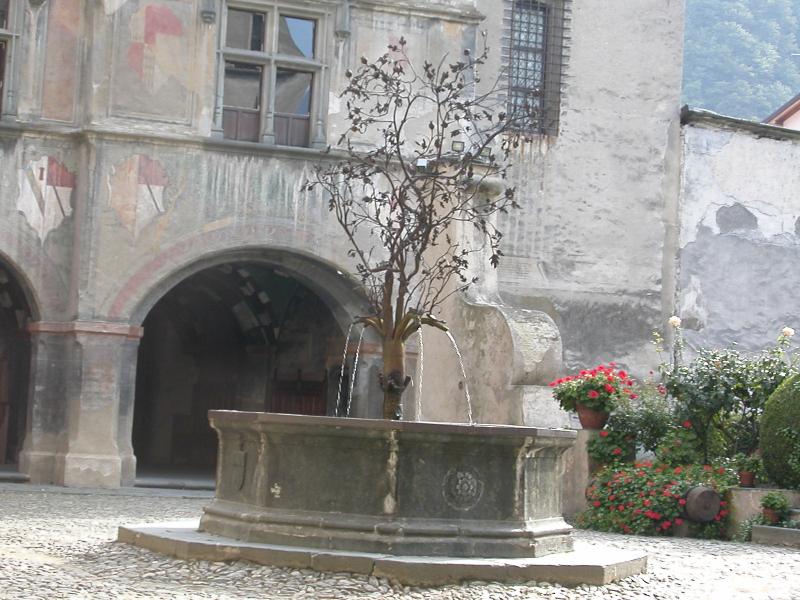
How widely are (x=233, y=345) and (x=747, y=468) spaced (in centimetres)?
1045

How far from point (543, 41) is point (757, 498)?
11.4 metres

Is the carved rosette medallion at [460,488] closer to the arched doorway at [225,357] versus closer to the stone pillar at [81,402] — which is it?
the stone pillar at [81,402]

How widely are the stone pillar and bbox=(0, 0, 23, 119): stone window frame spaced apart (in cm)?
261

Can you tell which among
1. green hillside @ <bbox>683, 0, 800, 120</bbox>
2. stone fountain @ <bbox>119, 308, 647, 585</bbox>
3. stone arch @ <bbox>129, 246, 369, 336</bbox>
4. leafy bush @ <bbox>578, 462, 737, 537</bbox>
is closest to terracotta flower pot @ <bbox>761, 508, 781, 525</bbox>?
leafy bush @ <bbox>578, 462, 737, 537</bbox>

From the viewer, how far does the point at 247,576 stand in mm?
8711

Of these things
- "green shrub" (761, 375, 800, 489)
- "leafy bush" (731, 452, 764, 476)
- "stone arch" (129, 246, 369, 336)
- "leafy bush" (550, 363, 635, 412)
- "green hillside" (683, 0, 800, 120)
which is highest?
"green hillside" (683, 0, 800, 120)

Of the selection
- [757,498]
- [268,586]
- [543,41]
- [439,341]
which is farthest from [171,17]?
[268,586]

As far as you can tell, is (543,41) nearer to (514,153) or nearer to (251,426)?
(514,153)

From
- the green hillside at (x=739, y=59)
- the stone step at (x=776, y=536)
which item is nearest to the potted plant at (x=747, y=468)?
the stone step at (x=776, y=536)

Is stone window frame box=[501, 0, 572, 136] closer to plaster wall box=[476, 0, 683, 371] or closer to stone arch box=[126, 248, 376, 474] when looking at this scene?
plaster wall box=[476, 0, 683, 371]

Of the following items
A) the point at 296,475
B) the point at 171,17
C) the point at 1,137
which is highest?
the point at 171,17

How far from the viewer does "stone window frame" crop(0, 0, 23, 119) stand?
17.8 metres

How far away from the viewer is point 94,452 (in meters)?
17.7

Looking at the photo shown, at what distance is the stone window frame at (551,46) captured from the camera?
2320 centimetres
